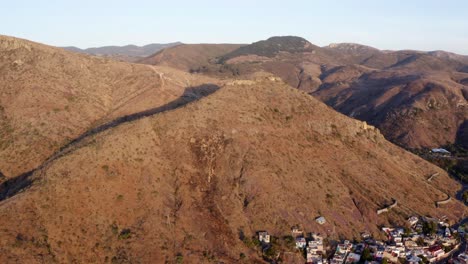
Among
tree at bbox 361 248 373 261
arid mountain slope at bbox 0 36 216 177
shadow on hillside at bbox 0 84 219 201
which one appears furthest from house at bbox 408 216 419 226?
arid mountain slope at bbox 0 36 216 177

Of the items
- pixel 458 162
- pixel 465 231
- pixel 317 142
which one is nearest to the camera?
pixel 465 231

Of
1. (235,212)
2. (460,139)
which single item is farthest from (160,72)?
(460,139)

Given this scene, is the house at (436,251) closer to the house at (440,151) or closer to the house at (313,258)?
the house at (313,258)

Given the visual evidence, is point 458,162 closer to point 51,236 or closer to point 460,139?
point 460,139

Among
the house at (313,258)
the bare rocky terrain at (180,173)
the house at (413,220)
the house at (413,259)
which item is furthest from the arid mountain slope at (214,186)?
the house at (413,259)

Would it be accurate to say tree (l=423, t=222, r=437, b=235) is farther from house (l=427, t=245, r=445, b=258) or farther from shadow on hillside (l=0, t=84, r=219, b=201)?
shadow on hillside (l=0, t=84, r=219, b=201)
